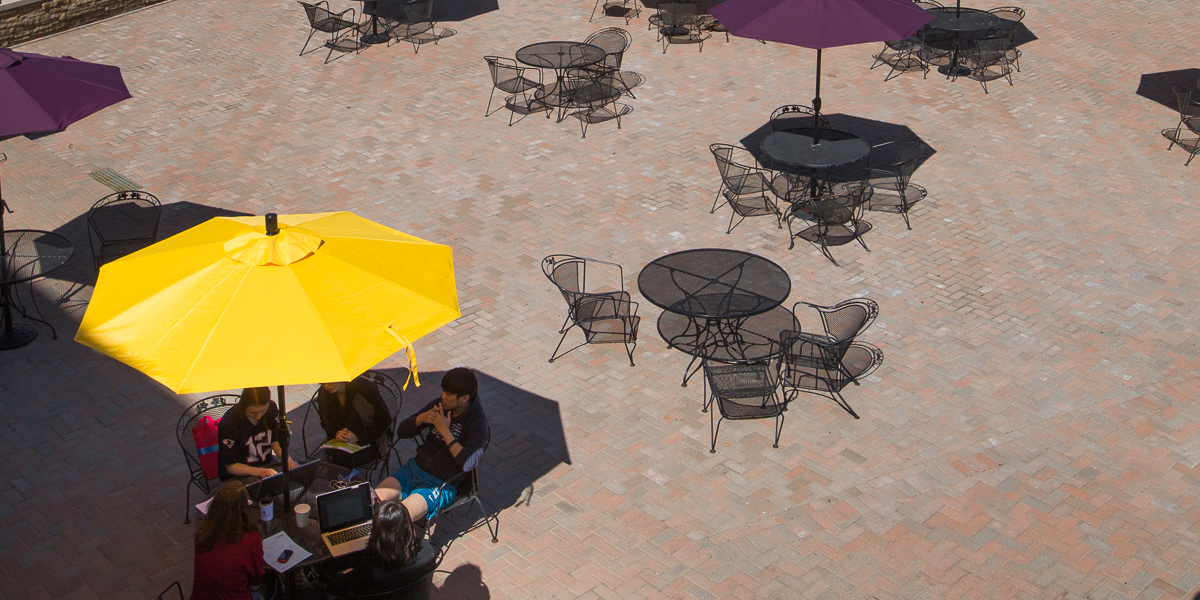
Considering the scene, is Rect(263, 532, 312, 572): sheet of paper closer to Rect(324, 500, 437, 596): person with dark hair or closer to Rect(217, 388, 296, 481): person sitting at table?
Rect(324, 500, 437, 596): person with dark hair

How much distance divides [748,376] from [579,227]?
3.67 m

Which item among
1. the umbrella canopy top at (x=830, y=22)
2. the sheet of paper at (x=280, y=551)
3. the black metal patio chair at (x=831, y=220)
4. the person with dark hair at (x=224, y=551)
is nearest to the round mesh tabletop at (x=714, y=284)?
the black metal patio chair at (x=831, y=220)

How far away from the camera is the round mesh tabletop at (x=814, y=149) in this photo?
455 inches

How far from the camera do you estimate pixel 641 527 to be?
25.2 feet

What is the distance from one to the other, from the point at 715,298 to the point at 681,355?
76cm

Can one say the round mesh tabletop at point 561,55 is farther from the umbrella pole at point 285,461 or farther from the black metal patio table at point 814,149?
the umbrella pole at point 285,461

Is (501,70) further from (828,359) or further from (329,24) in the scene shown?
(828,359)

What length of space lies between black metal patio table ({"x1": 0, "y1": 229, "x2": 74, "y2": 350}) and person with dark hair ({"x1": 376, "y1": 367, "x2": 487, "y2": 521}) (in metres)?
4.65

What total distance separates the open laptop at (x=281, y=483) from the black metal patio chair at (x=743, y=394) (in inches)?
129

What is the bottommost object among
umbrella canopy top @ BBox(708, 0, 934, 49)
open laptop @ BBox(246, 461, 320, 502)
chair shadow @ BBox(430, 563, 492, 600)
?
chair shadow @ BBox(430, 563, 492, 600)

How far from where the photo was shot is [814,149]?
1190 centimetres

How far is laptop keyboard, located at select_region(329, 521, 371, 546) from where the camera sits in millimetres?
6586

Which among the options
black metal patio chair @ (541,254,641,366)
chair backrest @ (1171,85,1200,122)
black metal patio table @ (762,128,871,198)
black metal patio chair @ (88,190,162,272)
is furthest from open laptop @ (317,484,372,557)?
chair backrest @ (1171,85,1200,122)

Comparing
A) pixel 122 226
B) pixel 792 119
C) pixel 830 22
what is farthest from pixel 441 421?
pixel 792 119
